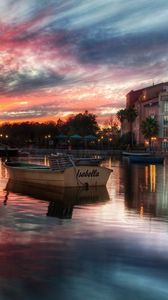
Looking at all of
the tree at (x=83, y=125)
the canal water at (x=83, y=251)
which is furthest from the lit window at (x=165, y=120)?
the canal water at (x=83, y=251)

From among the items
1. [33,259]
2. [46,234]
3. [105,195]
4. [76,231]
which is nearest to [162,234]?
[76,231]

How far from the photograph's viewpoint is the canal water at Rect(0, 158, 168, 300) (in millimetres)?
8852

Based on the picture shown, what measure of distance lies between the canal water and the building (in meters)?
94.9

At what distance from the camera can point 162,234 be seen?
45.3 ft

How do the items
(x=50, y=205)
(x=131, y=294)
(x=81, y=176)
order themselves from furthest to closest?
(x=81, y=176) < (x=50, y=205) < (x=131, y=294)

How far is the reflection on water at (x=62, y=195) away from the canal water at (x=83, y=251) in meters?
0.13

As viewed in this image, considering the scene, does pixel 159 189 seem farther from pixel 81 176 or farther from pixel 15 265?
pixel 15 265

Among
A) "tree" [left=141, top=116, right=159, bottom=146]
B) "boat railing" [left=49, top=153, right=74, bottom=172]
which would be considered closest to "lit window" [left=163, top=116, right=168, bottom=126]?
"tree" [left=141, top=116, right=159, bottom=146]

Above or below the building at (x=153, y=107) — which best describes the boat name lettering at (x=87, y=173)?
below

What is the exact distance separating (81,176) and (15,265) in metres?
17.5

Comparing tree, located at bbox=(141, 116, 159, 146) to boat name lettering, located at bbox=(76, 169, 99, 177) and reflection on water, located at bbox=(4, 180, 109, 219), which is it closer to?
reflection on water, located at bbox=(4, 180, 109, 219)

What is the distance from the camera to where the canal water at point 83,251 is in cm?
885

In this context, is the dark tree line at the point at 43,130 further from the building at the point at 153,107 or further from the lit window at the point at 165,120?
the lit window at the point at 165,120

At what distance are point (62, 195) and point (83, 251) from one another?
42.2 ft
